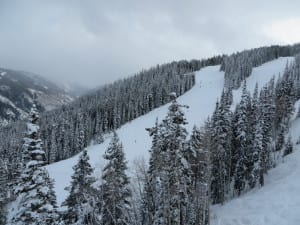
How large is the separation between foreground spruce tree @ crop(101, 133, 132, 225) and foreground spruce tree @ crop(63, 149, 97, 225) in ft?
3.28

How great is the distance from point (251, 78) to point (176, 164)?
457 ft

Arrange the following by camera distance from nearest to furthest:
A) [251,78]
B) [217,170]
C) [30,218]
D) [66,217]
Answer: [30,218] → [66,217] → [217,170] → [251,78]

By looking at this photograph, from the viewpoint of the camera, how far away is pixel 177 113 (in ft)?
69.0

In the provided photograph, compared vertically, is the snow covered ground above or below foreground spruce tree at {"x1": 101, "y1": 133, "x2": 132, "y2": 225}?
below

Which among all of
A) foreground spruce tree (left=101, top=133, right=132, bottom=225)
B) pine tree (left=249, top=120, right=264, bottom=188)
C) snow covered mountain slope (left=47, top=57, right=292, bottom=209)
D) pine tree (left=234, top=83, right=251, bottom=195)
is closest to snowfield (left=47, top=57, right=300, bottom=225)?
snow covered mountain slope (left=47, top=57, right=292, bottom=209)

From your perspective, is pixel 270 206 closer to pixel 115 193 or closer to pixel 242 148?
pixel 242 148

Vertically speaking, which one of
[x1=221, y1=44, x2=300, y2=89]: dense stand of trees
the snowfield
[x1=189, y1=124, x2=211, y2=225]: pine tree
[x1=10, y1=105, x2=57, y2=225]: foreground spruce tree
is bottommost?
the snowfield

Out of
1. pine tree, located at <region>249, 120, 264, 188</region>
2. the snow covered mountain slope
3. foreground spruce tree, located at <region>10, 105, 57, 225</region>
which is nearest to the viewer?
foreground spruce tree, located at <region>10, 105, 57, 225</region>

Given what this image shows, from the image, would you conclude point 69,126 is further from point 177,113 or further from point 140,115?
point 177,113

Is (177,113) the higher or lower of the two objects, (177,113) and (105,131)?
the higher

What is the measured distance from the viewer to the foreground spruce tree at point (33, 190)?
635 inches

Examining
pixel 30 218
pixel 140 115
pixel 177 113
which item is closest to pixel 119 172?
pixel 177 113

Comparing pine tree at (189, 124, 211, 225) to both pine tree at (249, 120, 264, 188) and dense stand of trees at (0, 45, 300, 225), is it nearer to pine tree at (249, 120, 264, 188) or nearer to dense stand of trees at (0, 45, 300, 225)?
dense stand of trees at (0, 45, 300, 225)

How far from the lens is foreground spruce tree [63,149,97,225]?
22.4 m
